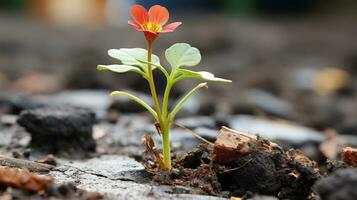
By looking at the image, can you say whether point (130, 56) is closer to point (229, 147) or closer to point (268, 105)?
point (229, 147)

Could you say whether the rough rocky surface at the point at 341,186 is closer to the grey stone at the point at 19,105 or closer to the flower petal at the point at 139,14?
the flower petal at the point at 139,14

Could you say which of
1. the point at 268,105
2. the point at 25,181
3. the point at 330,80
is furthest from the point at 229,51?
the point at 25,181

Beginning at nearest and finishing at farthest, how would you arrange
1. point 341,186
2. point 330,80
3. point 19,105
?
point 341,186
point 19,105
point 330,80

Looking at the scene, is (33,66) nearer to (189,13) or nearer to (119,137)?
(119,137)

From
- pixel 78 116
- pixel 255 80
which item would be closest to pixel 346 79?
pixel 255 80

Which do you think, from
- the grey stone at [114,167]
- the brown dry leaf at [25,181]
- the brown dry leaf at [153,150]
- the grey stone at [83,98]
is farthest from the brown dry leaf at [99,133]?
the brown dry leaf at [25,181]

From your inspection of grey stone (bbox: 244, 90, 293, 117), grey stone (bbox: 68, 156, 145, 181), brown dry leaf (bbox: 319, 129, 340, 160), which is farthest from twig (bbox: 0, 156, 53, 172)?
grey stone (bbox: 244, 90, 293, 117)
